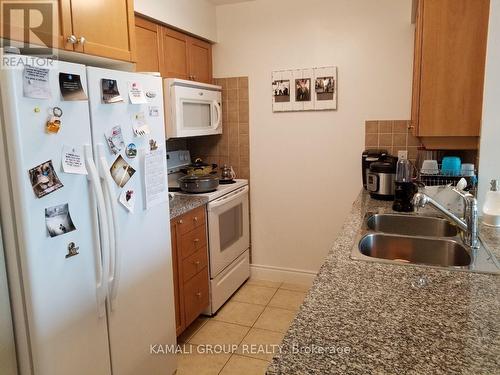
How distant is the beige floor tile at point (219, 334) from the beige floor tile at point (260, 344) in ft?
0.19

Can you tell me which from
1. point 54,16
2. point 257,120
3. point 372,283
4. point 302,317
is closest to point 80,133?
point 54,16

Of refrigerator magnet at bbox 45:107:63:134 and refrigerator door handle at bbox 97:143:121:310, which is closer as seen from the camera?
refrigerator magnet at bbox 45:107:63:134

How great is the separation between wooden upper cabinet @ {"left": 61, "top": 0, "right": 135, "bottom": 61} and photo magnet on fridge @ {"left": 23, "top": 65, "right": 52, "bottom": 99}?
12.3 inches

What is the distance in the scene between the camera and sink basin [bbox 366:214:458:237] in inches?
80.0

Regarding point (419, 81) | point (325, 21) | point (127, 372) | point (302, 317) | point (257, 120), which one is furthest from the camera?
point (257, 120)

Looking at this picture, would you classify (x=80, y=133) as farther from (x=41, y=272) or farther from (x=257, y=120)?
(x=257, y=120)

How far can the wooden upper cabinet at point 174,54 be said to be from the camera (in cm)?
273

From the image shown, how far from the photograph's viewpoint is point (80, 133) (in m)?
1.46

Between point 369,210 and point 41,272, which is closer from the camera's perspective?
point 41,272

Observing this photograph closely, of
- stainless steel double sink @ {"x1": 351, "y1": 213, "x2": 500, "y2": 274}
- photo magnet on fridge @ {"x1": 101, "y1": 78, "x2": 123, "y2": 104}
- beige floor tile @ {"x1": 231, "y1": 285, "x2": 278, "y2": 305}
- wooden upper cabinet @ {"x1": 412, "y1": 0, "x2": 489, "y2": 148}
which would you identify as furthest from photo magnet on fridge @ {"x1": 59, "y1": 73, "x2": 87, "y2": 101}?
beige floor tile @ {"x1": 231, "y1": 285, "x2": 278, "y2": 305}

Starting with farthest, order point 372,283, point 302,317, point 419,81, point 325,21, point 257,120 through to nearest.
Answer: point 257,120, point 325,21, point 419,81, point 372,283, point 302,317

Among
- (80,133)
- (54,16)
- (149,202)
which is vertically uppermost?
Answer: (54,16)

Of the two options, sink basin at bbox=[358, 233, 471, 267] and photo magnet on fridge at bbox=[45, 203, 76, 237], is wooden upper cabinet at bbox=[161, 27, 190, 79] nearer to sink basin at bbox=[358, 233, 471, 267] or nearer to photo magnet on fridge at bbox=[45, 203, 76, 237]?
photo magnet on fridge at bbox=[45, 203, 76, 237]

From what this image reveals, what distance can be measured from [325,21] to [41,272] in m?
2.73
